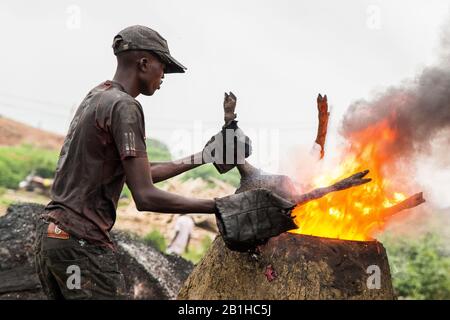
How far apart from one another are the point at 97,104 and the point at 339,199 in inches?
71.5

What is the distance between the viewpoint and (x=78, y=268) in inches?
112

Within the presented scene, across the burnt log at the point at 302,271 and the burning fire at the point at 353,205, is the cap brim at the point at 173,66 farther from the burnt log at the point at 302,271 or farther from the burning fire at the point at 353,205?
the burning fire at the point at 353,205

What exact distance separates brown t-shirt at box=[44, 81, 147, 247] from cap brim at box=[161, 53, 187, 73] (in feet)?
1.26

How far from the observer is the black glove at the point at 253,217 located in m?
2.98

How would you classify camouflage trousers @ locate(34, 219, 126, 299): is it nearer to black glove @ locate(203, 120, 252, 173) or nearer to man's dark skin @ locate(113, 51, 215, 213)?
man's dark skin @ locate(113, 51, 215, 213)

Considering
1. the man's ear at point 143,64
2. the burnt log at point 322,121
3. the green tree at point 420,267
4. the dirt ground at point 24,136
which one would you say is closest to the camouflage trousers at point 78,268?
the man's ear at point 143,64

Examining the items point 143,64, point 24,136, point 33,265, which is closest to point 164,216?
point 33,265

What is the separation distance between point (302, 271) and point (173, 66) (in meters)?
1.48

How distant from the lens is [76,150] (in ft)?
9.52

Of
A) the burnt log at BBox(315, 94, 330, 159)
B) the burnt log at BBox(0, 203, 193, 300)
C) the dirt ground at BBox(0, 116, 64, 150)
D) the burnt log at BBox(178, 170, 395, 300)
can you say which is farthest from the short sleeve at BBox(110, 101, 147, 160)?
the dirt ground at BBox(0, 116, 64, 150)

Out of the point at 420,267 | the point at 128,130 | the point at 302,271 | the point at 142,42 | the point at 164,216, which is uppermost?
the point at 164,216

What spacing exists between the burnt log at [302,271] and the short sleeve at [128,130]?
3.79 ft

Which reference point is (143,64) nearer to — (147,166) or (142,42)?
(142,42)

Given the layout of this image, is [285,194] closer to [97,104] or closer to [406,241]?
[97,104]
